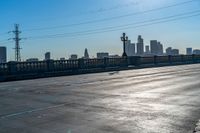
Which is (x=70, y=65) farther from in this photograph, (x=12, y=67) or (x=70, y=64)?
(x=12, y=67)

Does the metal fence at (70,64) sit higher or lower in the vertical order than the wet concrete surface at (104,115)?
higher

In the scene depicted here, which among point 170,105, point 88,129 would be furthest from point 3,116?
point 170,105

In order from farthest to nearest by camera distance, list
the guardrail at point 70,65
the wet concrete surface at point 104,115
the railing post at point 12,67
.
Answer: the guardrail at point 70,65
the railing post at point 12,67
the wet concrete surface at point 104,115

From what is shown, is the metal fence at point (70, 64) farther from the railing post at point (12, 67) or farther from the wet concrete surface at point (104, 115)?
the wet concrete surface at point (104, 115)

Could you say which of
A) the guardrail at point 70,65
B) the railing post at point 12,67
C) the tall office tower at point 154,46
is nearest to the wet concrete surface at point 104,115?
the railing post at point 12,67

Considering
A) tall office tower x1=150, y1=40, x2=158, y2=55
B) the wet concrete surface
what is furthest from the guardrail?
tall office tower x1=150, y1=40, x2=158, y2=55

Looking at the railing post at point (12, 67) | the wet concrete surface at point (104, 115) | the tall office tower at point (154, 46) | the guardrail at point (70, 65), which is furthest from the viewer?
the tall office tower at point (154, 46)

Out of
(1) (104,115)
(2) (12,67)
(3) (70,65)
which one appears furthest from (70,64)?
(1) (104,115)

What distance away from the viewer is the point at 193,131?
628cm

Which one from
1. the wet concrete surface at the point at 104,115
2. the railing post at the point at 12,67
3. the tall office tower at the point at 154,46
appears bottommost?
the wet concrete surface at the point at 104,115

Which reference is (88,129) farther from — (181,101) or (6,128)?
(181,101)

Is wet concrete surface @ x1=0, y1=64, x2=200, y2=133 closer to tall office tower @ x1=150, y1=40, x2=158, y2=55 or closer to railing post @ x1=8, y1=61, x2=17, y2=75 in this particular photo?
railing post @ x1=8, y1=61, x2=17, y2=75

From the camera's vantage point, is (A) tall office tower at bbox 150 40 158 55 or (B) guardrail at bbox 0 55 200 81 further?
(A) tall office tower at bbox 150 40 158 55

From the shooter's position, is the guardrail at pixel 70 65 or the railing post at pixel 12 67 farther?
the guardrail at pixel 70 65
